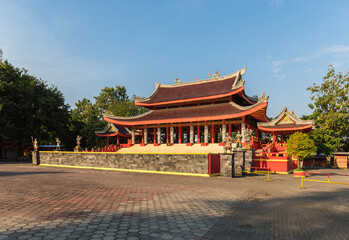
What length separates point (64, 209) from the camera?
7.13m

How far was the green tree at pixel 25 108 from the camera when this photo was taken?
109 feet

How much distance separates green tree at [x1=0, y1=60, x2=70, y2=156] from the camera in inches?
1303

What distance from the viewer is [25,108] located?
34.6 metres

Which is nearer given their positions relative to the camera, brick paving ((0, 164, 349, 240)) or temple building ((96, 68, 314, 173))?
brick paving ((0, 164, 349, 240))

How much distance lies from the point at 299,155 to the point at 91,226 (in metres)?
18.0

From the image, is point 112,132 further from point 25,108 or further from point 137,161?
point 137,161

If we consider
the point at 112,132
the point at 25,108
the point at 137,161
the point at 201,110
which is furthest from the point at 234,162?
the point at 25,108

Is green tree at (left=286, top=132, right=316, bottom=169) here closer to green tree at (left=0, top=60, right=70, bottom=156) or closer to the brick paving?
the brick paving

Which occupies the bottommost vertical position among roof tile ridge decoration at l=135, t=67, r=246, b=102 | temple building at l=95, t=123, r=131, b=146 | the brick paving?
the brick paving

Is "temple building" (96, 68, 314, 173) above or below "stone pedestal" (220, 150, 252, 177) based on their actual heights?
above

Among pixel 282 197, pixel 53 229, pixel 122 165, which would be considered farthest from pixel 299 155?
pixel 53 229

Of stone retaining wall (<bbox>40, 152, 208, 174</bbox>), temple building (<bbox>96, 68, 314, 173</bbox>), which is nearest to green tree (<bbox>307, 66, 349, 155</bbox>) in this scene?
temple building (<bbox>96, 68, 314, 173</bbox>)

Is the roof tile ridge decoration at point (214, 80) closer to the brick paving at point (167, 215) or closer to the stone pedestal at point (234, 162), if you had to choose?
the stone pedestal at point (234, 162)

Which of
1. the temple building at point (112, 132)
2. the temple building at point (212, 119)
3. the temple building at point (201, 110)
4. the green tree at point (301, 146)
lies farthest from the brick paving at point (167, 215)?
the temple building at point (112, 132)
